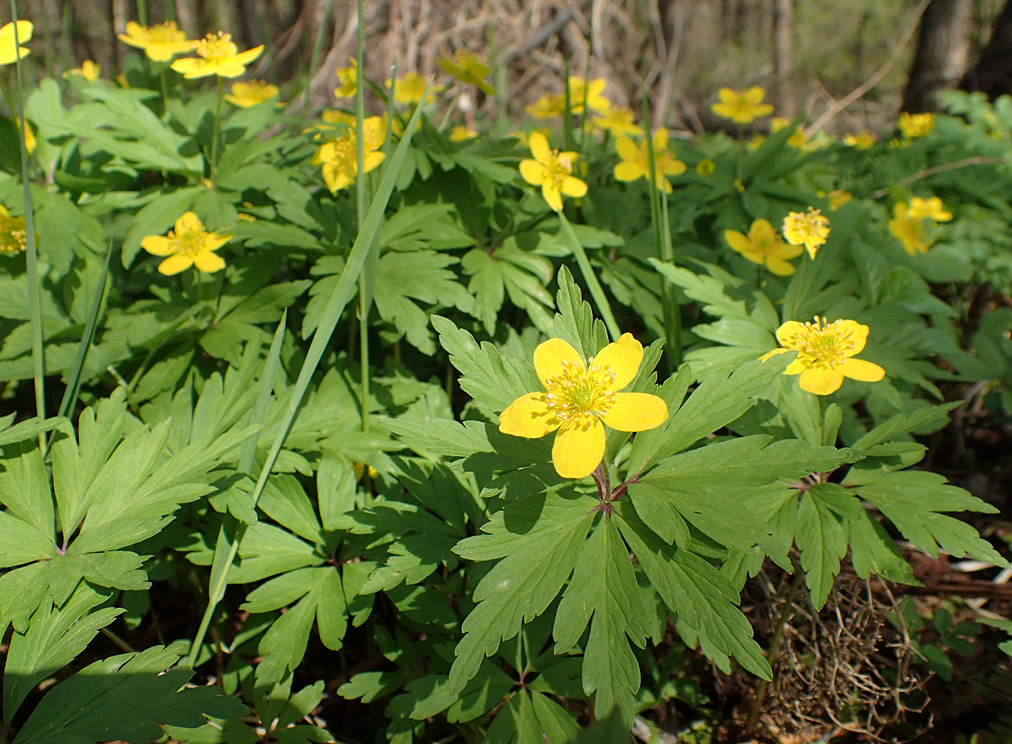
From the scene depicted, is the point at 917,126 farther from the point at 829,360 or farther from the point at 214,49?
the point at 214,49

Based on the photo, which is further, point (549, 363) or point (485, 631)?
point (549, 363)

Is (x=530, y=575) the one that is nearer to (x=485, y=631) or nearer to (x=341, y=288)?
(x=485, y=631)

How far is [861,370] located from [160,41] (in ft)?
8.21

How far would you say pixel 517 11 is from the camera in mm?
6391

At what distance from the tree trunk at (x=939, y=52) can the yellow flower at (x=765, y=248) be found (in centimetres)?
478

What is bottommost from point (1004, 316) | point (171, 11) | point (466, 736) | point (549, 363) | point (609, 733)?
point (466, 736)

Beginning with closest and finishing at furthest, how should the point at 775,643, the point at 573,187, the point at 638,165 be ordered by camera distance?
the point at 775,643 < the point at 573,187 < the point at 638,165

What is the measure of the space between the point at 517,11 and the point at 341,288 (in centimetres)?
570

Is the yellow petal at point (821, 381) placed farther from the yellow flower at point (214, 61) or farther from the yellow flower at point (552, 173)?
the yellow flower at point (214, 61)

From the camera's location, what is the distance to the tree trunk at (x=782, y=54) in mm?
7406

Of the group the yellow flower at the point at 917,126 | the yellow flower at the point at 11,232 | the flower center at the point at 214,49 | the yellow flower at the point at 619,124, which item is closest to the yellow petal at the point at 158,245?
the yellow flower at the point at 11,232

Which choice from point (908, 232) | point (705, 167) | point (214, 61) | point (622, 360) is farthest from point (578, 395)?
point (908, 232)

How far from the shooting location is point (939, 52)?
607 centimetres

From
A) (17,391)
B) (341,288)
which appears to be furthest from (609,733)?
(17,391)
